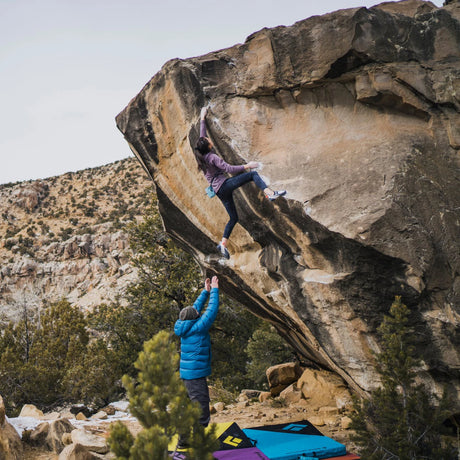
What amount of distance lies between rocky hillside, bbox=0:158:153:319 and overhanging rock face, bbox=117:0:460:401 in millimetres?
24166

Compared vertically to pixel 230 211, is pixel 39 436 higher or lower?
lower

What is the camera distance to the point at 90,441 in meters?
5.78

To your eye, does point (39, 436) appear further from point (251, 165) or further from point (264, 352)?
point (264, 352)

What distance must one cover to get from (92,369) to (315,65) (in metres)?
10.5

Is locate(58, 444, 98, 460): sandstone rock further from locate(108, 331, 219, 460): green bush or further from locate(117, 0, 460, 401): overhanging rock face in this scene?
locate(117, 0, 460, 401): overhanging rock face

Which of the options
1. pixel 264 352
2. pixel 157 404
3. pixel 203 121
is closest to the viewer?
pixel 157 404

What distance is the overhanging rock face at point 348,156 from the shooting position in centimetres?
502

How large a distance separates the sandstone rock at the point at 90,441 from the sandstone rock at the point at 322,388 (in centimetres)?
411

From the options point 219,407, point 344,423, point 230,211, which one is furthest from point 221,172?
point 219,407

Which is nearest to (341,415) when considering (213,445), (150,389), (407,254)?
(407,254)

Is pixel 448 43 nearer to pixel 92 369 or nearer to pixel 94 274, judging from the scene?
pixel 92 369

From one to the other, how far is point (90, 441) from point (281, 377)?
4956 millimetres

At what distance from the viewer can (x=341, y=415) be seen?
725 cm

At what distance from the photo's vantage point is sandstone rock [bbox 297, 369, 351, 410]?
8.08m
